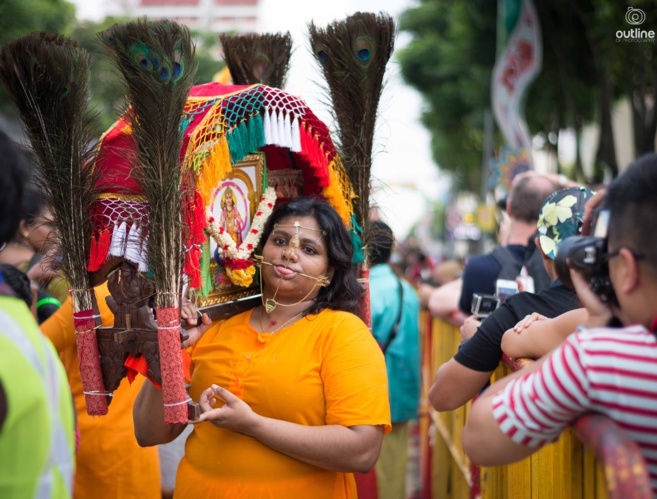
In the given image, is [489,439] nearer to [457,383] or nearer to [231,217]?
[457,383]

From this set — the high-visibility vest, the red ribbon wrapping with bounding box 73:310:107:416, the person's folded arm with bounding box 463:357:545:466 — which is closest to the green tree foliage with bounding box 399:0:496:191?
the red ribbon wrapping with bounding box 73:310:107:416

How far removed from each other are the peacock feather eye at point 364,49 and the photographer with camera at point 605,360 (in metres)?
1.55

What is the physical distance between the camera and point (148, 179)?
2.33 metres

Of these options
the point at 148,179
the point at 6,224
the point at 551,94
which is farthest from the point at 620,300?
the point at 551,94

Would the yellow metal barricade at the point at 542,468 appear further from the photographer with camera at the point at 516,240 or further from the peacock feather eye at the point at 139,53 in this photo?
the peacock feather eye at the point at 139,53

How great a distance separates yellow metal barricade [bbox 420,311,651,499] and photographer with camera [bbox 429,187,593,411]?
0.14 metres

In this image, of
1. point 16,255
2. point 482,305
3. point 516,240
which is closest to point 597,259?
point 482,305

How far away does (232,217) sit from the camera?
2857 mm

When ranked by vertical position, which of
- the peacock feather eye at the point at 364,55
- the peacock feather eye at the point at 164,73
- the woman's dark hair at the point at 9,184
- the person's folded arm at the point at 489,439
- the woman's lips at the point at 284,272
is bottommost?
the person's folded arm at the point at 489,439

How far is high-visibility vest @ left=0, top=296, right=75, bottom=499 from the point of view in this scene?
1.36 meters

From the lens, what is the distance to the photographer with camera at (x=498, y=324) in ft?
8.38

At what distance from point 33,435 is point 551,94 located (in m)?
17.1

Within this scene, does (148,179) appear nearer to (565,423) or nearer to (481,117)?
(565,423)

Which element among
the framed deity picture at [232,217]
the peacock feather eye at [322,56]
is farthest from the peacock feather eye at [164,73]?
the peacock feather eye at [322,56]
